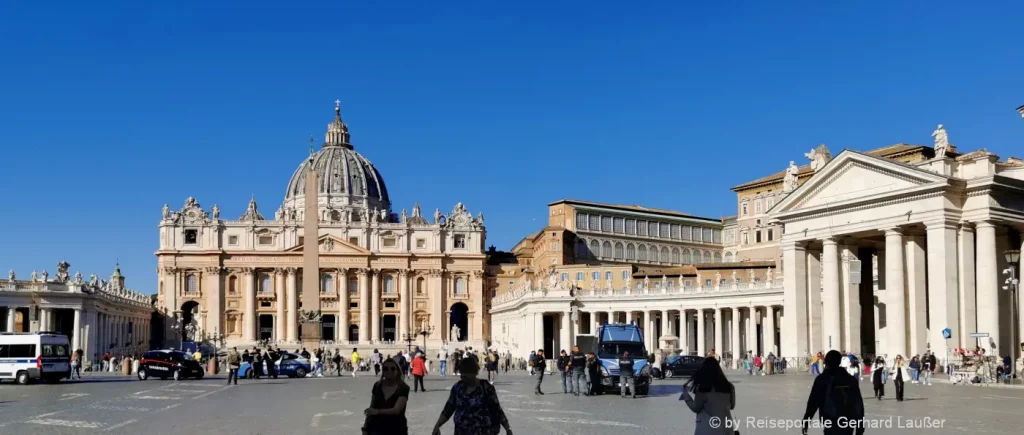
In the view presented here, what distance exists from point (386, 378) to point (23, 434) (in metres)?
10.7

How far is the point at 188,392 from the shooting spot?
3334 centimetres

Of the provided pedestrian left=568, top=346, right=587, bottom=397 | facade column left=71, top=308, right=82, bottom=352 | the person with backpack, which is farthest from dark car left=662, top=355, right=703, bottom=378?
facade column left=71, top=308, right=82, bottom=352

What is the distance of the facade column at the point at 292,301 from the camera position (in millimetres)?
116688

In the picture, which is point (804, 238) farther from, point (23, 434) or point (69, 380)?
point (23, 434)

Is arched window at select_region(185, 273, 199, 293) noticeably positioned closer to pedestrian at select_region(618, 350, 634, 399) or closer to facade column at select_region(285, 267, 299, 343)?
facade column at select_region(285, 267, 299, 343)

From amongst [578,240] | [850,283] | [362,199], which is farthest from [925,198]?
[362,199]

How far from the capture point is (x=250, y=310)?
115812 mm

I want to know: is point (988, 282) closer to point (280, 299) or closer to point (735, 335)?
point (735, 335)

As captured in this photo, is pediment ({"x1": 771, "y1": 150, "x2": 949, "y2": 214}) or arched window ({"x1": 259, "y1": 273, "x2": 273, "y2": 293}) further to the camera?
arched window ({"x1": 259, "y1": 273, "x2": 273, "y2": 293})

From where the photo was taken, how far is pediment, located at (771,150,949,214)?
39.3 meters

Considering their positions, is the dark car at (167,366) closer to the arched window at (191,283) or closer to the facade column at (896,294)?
the facade column at (896,294)

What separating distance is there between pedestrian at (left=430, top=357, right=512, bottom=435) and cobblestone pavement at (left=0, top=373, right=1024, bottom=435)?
8.06 meters

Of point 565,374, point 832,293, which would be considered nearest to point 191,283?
point 832,293

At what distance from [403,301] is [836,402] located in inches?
4297
